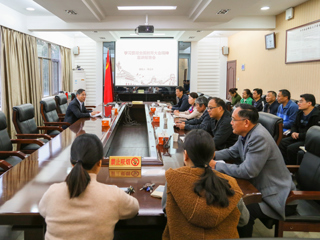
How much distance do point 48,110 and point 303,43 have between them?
4632 mm

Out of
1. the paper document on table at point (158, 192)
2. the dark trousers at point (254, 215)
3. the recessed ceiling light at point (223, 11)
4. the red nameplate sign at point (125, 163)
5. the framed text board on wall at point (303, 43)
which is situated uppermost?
the recessed ceiling light at point (223, 11)

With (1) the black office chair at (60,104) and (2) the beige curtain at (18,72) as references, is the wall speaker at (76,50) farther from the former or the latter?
(1) the black office chair at (60,104)

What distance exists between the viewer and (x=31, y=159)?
2.00 meters

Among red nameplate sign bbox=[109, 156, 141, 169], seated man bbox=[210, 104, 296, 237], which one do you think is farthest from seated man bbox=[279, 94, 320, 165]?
red nameplate sign bbox=[109, 156, 141, 169]

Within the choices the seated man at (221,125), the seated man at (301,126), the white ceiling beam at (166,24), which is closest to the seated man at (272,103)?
the seated man at (301,126)

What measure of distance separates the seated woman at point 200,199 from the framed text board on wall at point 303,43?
4.40 metres

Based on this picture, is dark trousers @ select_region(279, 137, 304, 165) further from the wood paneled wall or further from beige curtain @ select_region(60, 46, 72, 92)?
beige curtain @ select_region(60, 46, 72, 92)

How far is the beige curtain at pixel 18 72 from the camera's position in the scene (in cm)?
518

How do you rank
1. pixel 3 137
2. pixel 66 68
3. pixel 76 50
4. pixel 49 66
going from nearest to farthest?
pixel 3 137 → pixel 49 66 → pixel 66 68 → pixel 76 50

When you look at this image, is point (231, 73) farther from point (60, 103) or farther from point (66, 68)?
point (60, 103)

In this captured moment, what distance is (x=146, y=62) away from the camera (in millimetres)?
8641

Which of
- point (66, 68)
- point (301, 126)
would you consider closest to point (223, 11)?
point (301, 126)

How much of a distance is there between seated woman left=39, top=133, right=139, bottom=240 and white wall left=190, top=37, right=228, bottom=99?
809 cm

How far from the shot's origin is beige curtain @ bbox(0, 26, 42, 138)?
17.0 feet
